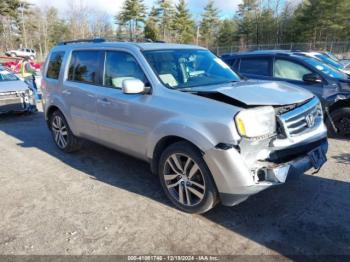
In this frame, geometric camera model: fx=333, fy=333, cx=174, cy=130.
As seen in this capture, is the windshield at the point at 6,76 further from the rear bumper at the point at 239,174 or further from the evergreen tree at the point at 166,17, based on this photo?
the evergreen tree at the point at 166,17

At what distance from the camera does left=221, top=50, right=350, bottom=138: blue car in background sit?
6477mm

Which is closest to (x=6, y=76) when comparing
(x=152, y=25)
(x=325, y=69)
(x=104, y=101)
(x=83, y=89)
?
(x=83, y=89)

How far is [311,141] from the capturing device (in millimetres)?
3754

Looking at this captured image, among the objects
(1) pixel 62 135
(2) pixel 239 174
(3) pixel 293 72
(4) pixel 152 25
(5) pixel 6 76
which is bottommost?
(1) pixel 62 135

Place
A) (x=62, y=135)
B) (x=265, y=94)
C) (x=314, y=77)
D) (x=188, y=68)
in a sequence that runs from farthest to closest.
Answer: (x=314, y=77)
(x=62, y=135)
(x=188, y=68)
(x=265, y=94)

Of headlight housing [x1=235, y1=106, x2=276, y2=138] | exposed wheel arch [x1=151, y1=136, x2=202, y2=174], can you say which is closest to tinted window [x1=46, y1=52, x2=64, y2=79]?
exposed wheel arch [x1=151, y1=136, x2=202, y2=174]

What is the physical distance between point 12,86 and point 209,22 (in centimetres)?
6302

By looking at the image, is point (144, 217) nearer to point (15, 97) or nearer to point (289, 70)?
point (289, 70)

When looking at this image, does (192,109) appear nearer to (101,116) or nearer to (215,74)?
(215,74)

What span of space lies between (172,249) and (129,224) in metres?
0.66

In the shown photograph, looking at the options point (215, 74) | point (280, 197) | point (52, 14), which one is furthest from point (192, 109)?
point (52, 14)

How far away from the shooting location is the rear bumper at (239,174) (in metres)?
3.18

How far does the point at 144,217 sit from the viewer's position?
12.2 feet

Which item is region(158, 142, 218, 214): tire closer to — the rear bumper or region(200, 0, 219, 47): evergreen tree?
the rear bumper
